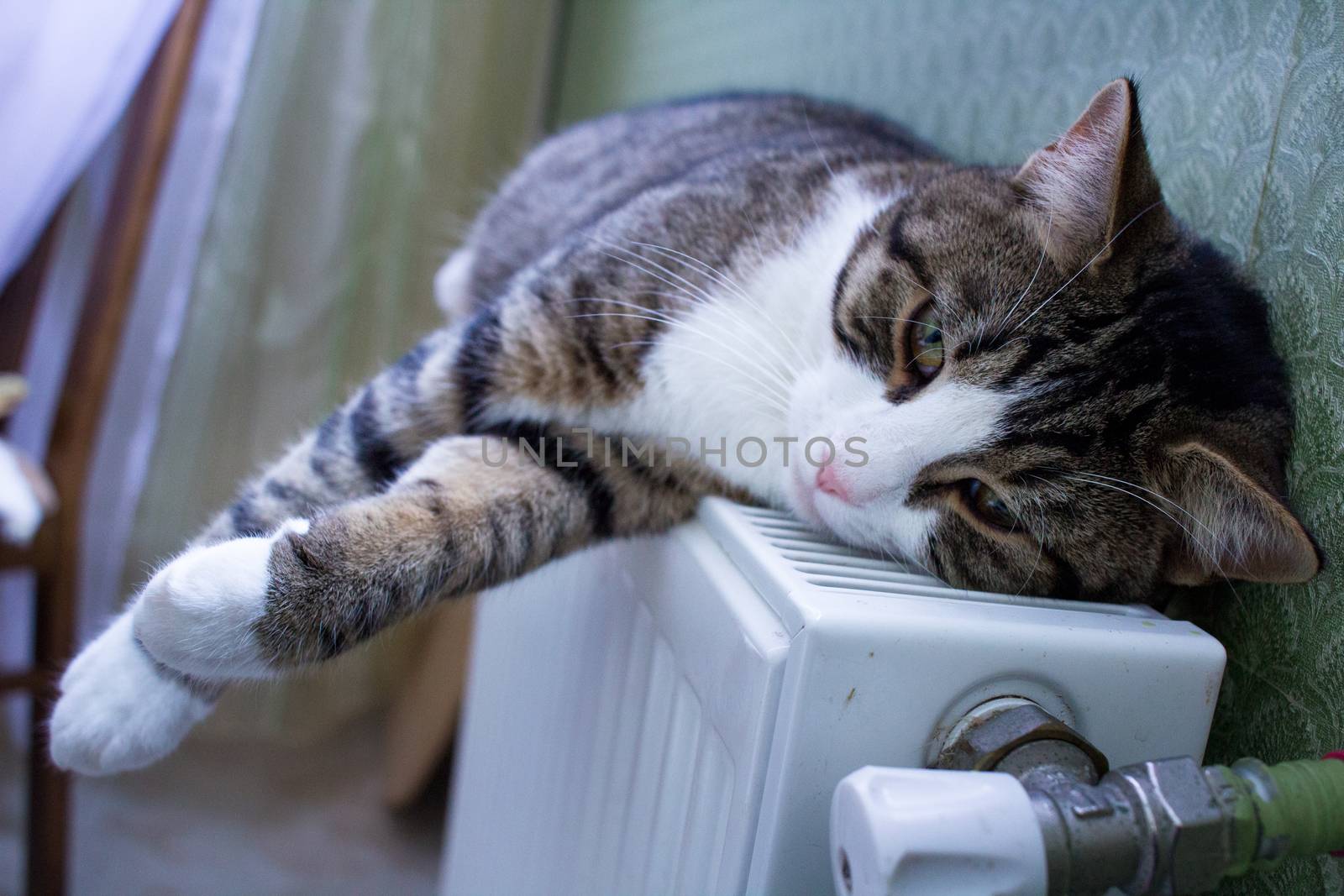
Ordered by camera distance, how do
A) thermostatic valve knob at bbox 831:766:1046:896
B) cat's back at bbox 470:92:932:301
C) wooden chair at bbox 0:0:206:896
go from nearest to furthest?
thermostatic valve knob at bbox 831:766:1046:896
cat's back at bbox 470:92:932:301
wooden chair at bbox 0:0:206:896

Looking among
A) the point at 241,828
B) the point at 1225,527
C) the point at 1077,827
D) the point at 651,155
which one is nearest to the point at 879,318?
the point at 1225,527

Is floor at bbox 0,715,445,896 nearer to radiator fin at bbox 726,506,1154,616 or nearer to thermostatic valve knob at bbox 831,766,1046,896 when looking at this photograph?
radiator fin at bbox 726,506,1154,616

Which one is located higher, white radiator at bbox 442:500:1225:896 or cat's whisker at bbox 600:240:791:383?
cat's whisker at bbox 600:240:791:383

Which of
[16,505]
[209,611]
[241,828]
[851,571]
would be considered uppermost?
[851,571]

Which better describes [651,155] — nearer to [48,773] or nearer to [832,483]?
[832,483]

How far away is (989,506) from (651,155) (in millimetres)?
699

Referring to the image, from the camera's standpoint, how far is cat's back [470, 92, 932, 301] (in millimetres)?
925

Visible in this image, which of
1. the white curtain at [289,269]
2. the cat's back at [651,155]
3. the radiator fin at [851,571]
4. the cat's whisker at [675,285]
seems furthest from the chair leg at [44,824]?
the radiator fin at [851,571]

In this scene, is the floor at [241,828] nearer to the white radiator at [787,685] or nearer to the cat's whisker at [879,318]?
the white radiator at [787,685]

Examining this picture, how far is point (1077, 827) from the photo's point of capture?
36 cm

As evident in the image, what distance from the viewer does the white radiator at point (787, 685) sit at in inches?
16.5

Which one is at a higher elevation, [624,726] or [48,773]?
[624,726]

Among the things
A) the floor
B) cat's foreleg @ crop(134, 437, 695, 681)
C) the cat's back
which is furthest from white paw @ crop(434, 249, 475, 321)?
the floor

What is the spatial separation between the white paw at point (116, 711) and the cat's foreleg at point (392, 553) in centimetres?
5
